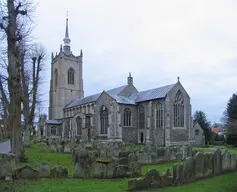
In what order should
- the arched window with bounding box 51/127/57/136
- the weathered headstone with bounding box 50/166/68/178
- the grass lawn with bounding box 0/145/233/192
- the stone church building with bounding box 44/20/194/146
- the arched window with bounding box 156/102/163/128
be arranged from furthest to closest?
the arched window with bounding box 51/127/57/136
the arched window with bounding box 156/102/163/128
the stone church building with bounding box 44/20/194/146
the weathered headstone with bounding box 50/166/68/178
the grass lawn with bounding box 0/145/233/192

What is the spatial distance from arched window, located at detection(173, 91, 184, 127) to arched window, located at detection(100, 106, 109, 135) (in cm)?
1001

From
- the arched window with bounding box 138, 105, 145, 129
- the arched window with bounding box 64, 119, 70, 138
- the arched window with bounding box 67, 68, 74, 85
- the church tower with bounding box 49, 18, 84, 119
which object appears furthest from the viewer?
the arched window with bounding box 67, 68, 74, 85

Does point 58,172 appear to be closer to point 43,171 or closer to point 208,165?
point 43,171

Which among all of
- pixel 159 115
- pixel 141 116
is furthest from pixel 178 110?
pixel 141 116

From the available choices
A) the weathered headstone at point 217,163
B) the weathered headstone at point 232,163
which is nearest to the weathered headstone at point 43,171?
the weathered headstone at point 217,163

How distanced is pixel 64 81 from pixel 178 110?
106ft

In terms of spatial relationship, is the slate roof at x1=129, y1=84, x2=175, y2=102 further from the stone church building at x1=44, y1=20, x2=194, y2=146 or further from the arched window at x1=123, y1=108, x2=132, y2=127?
the arched window at x1=123, y1=108, x2=132, y2=127

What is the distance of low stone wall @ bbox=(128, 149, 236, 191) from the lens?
8.43 metres

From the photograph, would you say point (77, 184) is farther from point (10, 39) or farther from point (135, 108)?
point (135, 108)

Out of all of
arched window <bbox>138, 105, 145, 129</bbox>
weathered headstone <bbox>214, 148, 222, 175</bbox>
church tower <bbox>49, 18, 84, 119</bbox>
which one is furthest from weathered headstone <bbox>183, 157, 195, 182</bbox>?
church tower <bbox>49, 18, 84, 119</bbox>

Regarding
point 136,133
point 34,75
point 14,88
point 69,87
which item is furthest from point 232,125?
point 69,87

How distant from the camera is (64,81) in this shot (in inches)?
2440

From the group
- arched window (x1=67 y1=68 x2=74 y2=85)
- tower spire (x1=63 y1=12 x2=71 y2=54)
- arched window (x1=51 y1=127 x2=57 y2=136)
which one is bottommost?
arched window (x1=51 y1=127 x2=57 y2=136)

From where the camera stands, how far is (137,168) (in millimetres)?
10930
